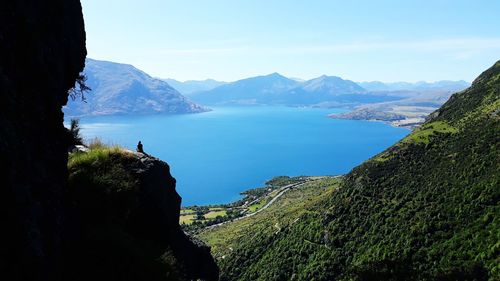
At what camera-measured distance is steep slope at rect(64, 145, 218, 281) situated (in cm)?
1044

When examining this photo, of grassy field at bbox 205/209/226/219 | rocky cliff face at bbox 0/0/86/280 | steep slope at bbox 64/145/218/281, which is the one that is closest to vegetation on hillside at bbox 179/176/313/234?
grassy field at bbox 205/209/226/219

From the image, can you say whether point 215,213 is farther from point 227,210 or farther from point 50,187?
point 50,187

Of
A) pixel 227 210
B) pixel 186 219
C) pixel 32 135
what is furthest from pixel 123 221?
pixel 227 210

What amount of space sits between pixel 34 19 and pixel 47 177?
4022 mm

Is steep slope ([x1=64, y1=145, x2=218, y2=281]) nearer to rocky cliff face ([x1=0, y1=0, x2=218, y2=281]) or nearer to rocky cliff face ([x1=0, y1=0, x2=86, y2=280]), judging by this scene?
rocky cliff face ([x1=0, y1=0, x2=218, y2=281])

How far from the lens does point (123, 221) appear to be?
13.0 metres

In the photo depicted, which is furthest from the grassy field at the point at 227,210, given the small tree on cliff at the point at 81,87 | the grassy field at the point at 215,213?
the small tree on cliff at the point at 81,87

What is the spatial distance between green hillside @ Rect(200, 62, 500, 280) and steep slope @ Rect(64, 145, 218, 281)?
31.4 meters

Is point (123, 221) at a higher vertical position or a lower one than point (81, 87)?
lower

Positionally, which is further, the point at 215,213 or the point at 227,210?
the point at 227,210

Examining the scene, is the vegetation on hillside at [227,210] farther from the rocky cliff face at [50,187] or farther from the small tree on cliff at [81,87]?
the rocky cliff face at [50,187]

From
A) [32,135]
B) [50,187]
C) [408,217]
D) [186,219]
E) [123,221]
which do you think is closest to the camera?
[32,135]

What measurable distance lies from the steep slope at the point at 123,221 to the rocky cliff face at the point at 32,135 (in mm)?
1157

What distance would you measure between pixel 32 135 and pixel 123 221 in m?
4.75
